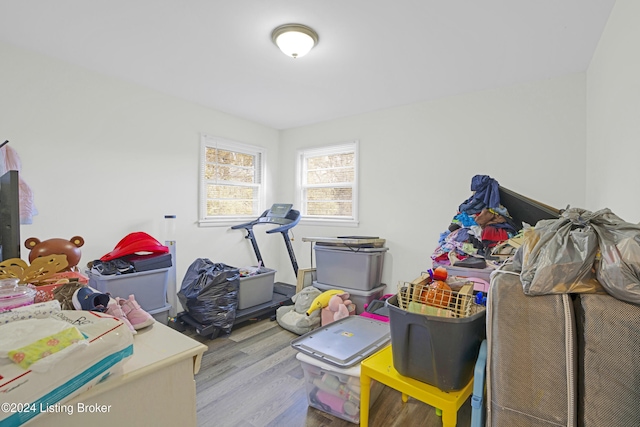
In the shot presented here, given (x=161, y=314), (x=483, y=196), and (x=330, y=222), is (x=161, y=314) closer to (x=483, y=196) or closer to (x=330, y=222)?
(x=330, y=222)

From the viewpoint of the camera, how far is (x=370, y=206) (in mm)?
3645

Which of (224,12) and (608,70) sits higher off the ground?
(224,12)

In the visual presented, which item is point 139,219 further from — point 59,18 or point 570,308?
point 570,308

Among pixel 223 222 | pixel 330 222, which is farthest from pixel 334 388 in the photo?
pixel 223 222

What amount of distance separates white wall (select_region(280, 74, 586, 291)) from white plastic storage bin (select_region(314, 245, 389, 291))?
0.36 m

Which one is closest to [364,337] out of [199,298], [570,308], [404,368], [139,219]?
[404,368]

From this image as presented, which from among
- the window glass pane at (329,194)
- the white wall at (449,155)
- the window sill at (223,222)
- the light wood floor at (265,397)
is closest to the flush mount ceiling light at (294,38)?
the white wall at (449,155)

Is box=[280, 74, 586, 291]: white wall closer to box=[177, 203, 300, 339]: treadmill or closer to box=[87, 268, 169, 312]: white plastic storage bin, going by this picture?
box=[177, 203, 300, 339]: treadmill

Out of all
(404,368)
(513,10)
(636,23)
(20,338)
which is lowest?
(404,368)

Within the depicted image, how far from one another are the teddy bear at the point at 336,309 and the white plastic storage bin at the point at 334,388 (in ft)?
3.14

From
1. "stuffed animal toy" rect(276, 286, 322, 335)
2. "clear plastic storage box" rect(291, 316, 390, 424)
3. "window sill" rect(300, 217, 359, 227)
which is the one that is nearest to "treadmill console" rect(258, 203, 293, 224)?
"window sill" rect(300, 217, 359, 227)

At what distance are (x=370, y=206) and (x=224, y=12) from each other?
2.46 metres

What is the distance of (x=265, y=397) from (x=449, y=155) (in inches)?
107

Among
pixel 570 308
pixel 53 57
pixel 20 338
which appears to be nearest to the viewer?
pixel 20 338
